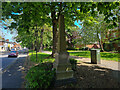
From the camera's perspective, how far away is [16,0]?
7484 millimetres

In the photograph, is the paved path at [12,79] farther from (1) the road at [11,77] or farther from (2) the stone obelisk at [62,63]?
(2) the stone obelisk at [62,63]

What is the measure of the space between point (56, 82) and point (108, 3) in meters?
5.70

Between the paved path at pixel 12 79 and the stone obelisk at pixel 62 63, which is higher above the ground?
the stone obelisk at pixel 62 63

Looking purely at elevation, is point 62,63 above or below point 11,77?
above

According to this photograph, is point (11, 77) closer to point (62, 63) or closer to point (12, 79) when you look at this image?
point (12, 79)

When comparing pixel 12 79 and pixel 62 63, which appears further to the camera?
pixel 12 79

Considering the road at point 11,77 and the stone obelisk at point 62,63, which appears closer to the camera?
the stone obelisk at point 62,63

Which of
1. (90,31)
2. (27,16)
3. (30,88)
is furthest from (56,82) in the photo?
(90,31)

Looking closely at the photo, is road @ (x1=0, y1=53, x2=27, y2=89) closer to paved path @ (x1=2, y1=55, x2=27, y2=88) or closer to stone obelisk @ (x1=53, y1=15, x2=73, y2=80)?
paved path @ (x1=2, y1=55, x2=27, y2=88)

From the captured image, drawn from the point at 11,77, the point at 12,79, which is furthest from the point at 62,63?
the point at 11,77

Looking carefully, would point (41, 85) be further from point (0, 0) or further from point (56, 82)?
point (0, 0)

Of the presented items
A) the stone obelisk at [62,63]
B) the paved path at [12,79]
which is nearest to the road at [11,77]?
the paved path at [12,79]

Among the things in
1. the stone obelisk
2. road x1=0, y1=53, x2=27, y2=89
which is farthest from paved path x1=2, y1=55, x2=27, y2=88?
the stone obelisk

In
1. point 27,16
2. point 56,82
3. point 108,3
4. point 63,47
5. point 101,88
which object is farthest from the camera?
point 27,16
